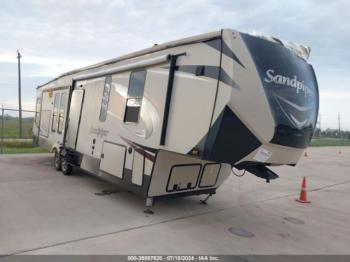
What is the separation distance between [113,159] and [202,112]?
9.52 ft

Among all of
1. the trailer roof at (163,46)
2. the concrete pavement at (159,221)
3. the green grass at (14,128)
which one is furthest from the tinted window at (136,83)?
the green grass at (14,128)

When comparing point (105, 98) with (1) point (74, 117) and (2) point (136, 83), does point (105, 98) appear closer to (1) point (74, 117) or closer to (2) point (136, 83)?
(2) point (136, 83)

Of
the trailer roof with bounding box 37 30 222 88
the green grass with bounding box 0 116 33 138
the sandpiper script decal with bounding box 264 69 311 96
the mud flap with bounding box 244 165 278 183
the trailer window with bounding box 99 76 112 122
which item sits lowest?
the green grass with bounding box 0 116 33 138

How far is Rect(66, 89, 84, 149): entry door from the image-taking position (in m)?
9.17

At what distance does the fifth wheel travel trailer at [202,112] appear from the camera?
4.83 meters

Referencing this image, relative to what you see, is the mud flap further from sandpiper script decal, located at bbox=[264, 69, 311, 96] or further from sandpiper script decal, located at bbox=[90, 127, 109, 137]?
sandpiper script decal, located at bbox=[90, 127, 109, 137]

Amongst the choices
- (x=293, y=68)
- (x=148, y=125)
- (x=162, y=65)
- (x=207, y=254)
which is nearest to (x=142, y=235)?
(x=207, y=254)

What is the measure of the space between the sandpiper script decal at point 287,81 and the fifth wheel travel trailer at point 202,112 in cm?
2

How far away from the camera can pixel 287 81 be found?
512 centimetres

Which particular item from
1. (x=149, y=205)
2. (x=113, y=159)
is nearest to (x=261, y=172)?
(x=149, y=205)

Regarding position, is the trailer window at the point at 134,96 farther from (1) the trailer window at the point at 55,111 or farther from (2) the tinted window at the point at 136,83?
(1) the trailer window at the point at 55,111

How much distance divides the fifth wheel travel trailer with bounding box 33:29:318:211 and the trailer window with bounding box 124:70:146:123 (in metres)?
0.02

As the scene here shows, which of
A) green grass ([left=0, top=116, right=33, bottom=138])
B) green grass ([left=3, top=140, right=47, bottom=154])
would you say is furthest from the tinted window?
green grass ([left=0, top=116, right=33, bottom=138])

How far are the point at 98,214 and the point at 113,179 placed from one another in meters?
1.08
